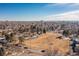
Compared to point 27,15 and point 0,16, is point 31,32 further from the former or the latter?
point 0,16

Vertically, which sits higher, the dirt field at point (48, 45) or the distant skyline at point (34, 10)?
the distant skyline at point (34, 10)

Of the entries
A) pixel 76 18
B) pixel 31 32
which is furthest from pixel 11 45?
pixel 76 18

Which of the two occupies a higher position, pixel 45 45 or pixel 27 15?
pixel 27 15

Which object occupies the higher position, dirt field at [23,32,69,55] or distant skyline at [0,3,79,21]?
distant skyline at [0,3,79,21]

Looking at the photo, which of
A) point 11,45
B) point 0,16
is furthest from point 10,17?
point 11,45

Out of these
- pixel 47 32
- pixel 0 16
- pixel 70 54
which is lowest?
pixel 70 54

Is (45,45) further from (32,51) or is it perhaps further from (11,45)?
(11,45)

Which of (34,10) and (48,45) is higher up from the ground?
(34,10)
